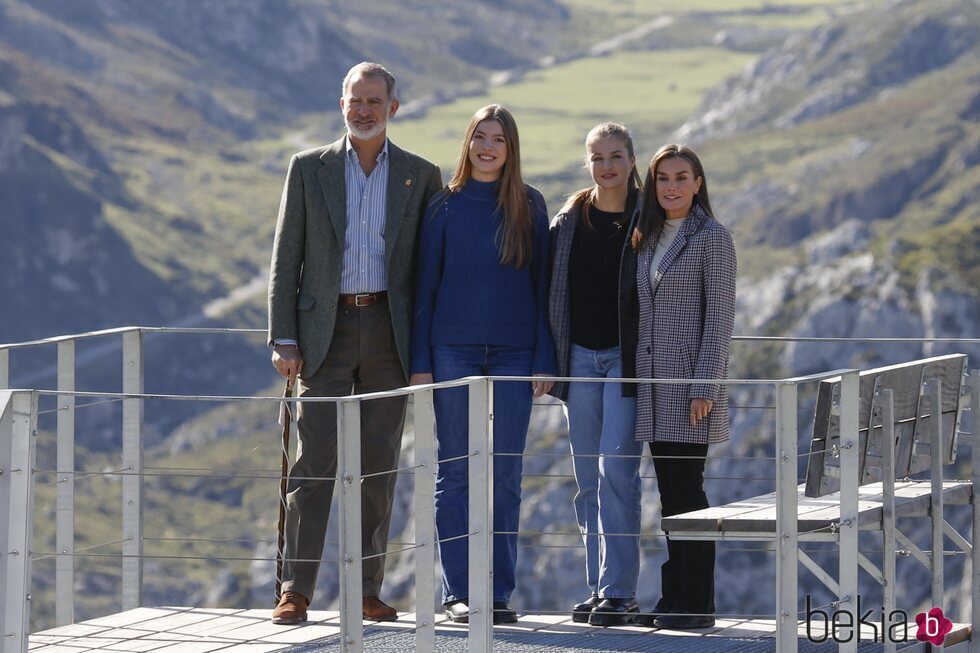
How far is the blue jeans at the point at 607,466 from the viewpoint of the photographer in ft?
27.8

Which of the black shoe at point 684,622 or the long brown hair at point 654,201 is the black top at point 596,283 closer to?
the long brown hair at point 654,201

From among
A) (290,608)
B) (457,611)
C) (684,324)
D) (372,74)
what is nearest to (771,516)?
(684,324)

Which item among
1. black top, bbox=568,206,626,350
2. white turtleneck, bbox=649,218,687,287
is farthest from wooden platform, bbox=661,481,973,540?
white turtleneck, bbox=649,218,687,287

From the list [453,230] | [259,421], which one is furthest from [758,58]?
[453,230]

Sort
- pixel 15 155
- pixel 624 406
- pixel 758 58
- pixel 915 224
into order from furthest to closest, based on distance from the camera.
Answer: pixel 758 58 < pixel 15 155 < pixel 915 224 < pixel 624 406

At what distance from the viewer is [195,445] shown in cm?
12219

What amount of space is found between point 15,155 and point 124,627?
464 feet

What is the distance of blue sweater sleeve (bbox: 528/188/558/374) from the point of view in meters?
8.57

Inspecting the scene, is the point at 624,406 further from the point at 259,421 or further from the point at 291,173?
the point at 259,421

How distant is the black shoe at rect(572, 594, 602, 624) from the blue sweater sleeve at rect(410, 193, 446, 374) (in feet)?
4.58

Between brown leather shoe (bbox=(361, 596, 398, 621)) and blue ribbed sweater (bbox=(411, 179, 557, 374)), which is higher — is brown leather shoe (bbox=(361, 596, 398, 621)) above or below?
below

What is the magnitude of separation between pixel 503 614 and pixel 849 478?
6.62ft

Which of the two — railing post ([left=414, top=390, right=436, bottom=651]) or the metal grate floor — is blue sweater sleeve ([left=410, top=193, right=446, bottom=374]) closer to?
the metal grate floor

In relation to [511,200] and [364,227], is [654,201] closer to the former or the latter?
[511,200]
